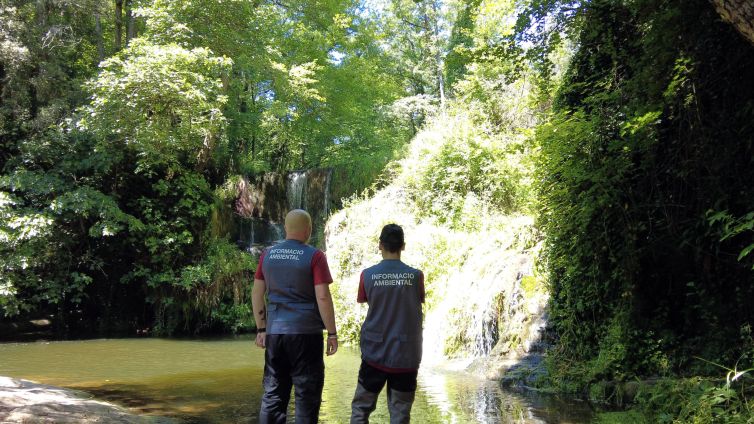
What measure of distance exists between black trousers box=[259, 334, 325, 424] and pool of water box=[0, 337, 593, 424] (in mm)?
1773

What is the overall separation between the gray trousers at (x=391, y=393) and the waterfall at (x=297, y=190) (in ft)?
51.8

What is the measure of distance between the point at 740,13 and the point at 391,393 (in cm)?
334

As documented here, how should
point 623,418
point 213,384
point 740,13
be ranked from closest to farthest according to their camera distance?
point 740,13 → point 623,418 → point 213,384

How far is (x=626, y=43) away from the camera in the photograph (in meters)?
7.03

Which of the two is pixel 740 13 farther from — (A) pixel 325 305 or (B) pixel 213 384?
(B) pixel 213 384

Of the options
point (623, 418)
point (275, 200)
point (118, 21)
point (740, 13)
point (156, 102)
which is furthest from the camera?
point (275, 200)

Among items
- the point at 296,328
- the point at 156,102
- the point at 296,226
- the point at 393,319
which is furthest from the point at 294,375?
the point at 156,102

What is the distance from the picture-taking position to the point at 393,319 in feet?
12.6

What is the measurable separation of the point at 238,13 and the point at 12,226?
29.5ft

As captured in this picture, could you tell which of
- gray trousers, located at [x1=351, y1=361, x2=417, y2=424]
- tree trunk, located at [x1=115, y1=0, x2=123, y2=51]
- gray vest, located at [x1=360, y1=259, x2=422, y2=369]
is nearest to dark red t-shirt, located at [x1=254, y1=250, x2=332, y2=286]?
gray vest, located at [x1=360, y1=259, x2=422, y2=369]

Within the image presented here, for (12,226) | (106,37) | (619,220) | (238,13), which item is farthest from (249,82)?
(619,220)

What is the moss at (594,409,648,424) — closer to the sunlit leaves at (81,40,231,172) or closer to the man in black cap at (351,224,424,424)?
the man in black cap at (351,224,424,424)

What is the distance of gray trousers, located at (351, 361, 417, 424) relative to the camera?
3.82 m

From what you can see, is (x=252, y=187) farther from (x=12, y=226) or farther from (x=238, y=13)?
(x=12, y=226)
